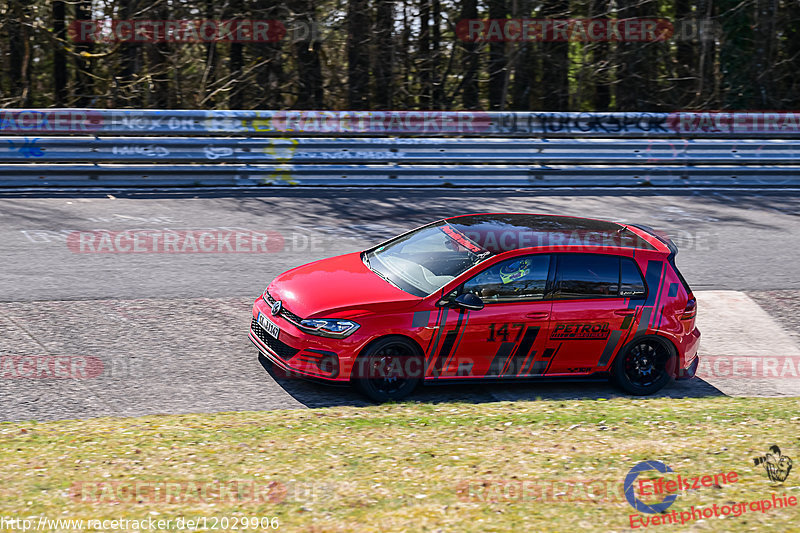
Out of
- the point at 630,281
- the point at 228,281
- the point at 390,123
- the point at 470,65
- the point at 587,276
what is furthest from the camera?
the point at 470,65

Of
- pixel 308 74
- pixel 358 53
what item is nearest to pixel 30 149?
pixel 308 74

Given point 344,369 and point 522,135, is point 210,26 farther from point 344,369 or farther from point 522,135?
point 344,369

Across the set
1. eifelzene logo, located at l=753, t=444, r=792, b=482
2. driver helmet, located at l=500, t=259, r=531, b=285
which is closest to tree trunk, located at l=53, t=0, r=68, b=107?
driver helmet, located at l=500, t=259, r=531, b=285

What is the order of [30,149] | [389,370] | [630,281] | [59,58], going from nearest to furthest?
[389,370] → [630,281] → [30,149] → [59,58]

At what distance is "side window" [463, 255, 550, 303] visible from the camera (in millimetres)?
7648

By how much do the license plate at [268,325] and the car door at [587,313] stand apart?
2440 mm

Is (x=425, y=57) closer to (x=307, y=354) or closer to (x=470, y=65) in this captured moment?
(x=470, y=65)

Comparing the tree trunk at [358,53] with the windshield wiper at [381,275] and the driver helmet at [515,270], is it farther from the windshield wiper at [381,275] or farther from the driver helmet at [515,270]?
the driver helmet at [515,270]

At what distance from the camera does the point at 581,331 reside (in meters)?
7.87

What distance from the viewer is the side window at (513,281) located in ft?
25.1

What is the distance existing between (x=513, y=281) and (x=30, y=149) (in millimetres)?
9538

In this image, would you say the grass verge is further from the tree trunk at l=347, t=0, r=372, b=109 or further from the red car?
the tree trunk at l=347, t=0, r=372, b=109

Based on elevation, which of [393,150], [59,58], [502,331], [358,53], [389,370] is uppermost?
[358,53]

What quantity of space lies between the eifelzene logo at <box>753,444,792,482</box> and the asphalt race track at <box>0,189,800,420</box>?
216 cm
